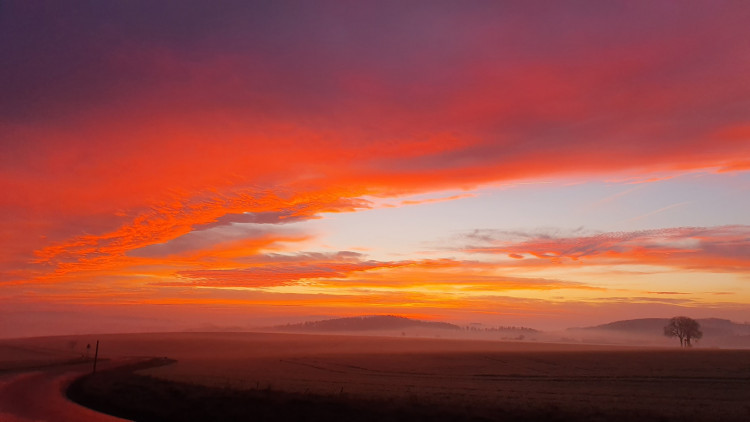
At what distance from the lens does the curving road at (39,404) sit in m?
24.2

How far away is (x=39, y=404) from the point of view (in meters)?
28.4

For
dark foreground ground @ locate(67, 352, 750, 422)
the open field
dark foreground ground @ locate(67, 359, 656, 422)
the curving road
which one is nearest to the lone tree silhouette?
the open field

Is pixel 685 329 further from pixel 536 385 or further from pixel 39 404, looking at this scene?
pixel 39 404

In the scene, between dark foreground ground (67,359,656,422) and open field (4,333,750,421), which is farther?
open field (4,333,750,421)

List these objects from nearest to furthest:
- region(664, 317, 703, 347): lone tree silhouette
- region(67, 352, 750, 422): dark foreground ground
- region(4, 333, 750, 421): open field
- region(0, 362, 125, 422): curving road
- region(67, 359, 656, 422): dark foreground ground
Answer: region(0, 362, 125, 422): curving road
region(67, 359, 656, 422): dark foreground ground
region(67, 352, 750, 422): dark foreground ground
region(4, 333, 750, 421): open field
region(664, 317, 703, 347): lone tree silhouette

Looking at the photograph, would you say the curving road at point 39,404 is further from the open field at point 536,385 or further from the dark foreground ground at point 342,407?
the open field at point 536,385

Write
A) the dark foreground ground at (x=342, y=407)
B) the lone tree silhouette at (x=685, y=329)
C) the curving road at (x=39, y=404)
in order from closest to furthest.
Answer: the curving road at (x=39, y=404) → the dark foreground ground at (x=342, y=407) → the lone tree silhouette at (x=685, y=329)

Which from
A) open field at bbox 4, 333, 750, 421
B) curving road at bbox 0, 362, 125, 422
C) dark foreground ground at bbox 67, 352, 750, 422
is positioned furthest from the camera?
open field at bbox 4, 333, 750, 421

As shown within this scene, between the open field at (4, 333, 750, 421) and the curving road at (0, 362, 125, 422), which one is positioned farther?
the open field at (4, 333, 750, 421)

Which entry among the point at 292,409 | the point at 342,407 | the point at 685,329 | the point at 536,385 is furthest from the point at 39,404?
the point at 685,329

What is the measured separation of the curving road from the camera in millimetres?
24156

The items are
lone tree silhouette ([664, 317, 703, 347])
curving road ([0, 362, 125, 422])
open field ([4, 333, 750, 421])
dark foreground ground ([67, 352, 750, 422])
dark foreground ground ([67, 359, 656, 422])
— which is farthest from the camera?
lone tree silhouette ([664, 317, 703, 347])

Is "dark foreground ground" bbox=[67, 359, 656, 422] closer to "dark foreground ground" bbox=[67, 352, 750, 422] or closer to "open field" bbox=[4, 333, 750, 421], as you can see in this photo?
"dark foreground ground" bbox=[67, 352, 750, 422]

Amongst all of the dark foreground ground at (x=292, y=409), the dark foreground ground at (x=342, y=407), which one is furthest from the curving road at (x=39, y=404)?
the dark foreground ground at (x=292, y=409)
